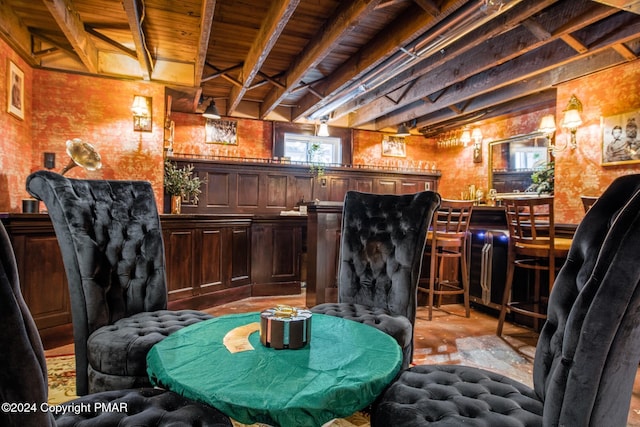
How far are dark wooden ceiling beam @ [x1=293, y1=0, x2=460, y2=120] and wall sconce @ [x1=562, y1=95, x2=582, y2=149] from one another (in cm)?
287

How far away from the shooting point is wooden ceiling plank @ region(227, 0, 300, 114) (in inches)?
133

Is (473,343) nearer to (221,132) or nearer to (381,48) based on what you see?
(381,48)

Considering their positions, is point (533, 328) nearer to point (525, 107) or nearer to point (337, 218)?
point (337, 218)

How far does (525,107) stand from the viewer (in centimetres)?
680

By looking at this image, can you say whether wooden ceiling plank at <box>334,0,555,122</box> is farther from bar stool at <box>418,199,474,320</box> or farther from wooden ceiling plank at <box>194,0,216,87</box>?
wooden ceiling plank at <box>194,0,216,87</box>

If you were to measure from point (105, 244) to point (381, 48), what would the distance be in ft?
12.8

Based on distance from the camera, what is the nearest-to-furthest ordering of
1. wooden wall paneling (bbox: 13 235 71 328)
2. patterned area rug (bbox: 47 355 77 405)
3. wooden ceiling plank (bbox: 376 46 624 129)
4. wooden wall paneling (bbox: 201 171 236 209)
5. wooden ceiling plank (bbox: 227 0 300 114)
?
patterned area rug (bbox: 47 355 77 405) < wooden wall paneling (bbox: 13 235 71 328) < wooden ceiling plank (bbox: 227 0 300 114) < wooden ceiling plank (bbox: 376 46 624 129) < wooden wall paneling (bbox: 201 171 236 209)

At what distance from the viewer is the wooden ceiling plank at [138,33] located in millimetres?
3264

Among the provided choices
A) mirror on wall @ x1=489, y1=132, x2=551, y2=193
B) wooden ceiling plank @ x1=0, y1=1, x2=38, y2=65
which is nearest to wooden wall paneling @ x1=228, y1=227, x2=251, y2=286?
wooden ceiling plank @ x1=0, y1=1, x2=38, y2=65

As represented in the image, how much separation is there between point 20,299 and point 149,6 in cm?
424

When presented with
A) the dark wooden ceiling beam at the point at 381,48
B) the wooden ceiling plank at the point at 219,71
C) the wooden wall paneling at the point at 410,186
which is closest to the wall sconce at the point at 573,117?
the dark wooden ceiling beam at the point at 381,48

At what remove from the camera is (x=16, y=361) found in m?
0.60

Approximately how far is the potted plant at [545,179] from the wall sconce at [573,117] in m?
0.74

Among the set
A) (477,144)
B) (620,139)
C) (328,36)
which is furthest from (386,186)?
(328,36)
